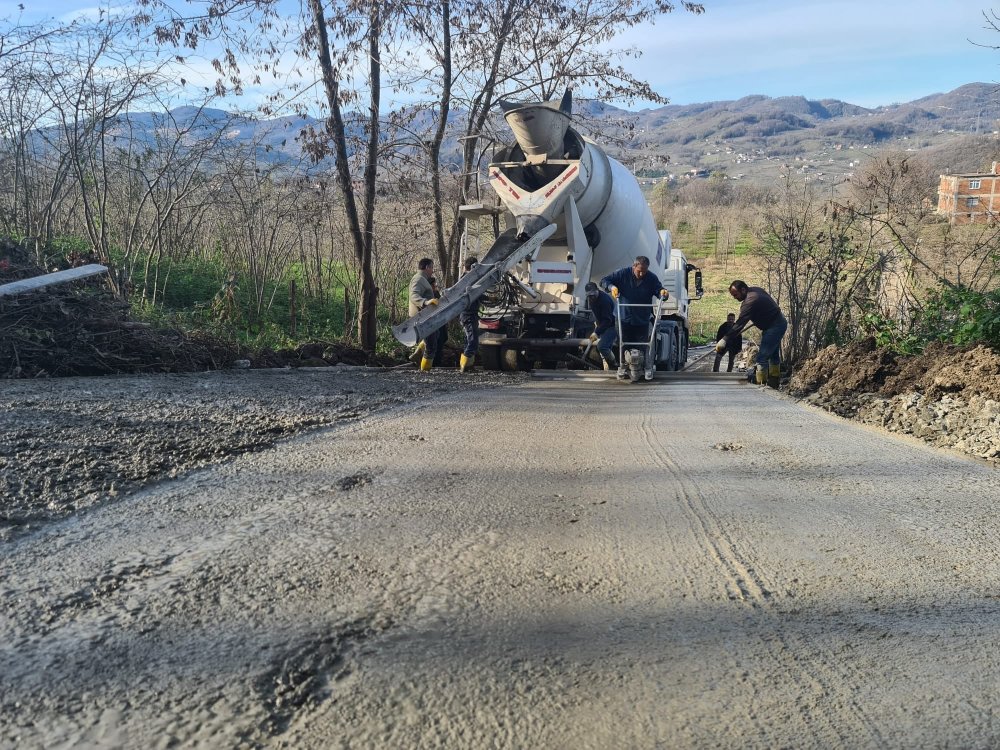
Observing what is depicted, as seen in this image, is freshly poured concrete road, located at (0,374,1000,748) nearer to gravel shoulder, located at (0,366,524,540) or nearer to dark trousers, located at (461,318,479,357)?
Result: gravel shoulder, located at (0,366,524,540)

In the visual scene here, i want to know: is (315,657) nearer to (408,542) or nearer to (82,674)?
(82,674)

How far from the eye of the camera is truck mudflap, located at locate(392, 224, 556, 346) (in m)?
11.3

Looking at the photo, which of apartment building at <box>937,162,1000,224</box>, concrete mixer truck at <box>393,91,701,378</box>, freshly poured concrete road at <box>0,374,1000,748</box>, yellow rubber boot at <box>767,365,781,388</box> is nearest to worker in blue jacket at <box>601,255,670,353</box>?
concrete mixer truck at <box>393,91,701,378</box>

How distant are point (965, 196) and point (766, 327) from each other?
8.56 meters

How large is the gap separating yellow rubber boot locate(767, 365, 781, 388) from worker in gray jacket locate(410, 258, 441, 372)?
4957 millimetres

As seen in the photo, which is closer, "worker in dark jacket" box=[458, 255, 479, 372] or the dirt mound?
the dirt mound

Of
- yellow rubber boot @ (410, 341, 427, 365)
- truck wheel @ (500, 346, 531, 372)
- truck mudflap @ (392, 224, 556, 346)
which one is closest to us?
truck mudflap @ (392, 224, 556, 346)

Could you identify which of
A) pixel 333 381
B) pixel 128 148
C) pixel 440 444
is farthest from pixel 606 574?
pixel 128 148

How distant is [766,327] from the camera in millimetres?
12469

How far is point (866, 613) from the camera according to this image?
340cm

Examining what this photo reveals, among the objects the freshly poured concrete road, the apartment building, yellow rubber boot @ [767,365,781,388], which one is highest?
the apartment building

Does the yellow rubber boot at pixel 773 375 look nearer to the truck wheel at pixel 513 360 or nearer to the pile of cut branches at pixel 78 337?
the truck wheel at pixel 513 360

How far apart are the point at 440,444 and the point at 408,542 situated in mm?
2477

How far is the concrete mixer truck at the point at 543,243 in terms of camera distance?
Result: 12.3m
